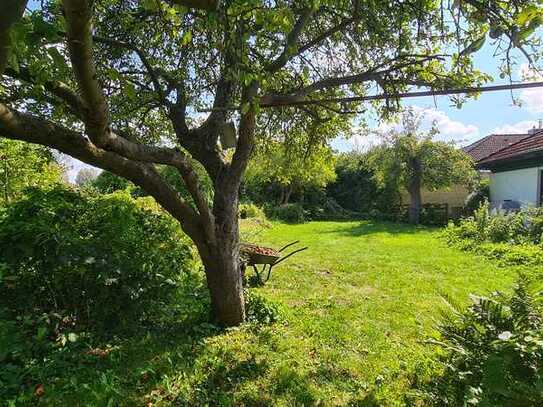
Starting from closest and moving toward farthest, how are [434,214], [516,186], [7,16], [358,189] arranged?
1. [7,16]
2. [516,186]
3. [434,214]
4. [358,189]

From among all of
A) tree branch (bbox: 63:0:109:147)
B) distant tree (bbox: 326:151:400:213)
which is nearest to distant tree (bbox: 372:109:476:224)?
distant tree (bbox: 326:151:400:213)

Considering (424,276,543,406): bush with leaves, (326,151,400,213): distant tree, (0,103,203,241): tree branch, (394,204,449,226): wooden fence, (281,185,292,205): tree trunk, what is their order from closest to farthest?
(0,103,203,241): tree branch
(424,276,543,406): bush with leaves
(394,204,449,226): wooden fence
(326,151,400,213): distant tree
(281,185,292,205): tree trunk

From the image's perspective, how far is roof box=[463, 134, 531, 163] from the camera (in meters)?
25.5

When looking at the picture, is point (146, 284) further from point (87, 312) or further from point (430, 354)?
point (430, 354)

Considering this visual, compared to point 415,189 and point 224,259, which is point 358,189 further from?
point 224,259

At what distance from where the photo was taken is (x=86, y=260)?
374 cm

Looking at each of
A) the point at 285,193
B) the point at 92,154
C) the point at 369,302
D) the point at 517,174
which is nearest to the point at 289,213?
the point at 285,193

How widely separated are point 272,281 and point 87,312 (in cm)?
424

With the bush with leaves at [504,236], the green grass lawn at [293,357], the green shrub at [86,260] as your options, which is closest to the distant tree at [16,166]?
the green shrub at [86,260]

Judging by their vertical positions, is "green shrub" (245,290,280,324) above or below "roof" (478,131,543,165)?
below

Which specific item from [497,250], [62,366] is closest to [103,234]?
[62,366]

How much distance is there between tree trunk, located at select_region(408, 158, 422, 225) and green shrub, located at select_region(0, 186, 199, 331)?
1675 centimetres

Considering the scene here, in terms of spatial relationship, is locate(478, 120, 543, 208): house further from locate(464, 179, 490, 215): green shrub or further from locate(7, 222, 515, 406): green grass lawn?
locate(7, 222, 515, 406): green grass lawn

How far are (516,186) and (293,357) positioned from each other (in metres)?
14.8
